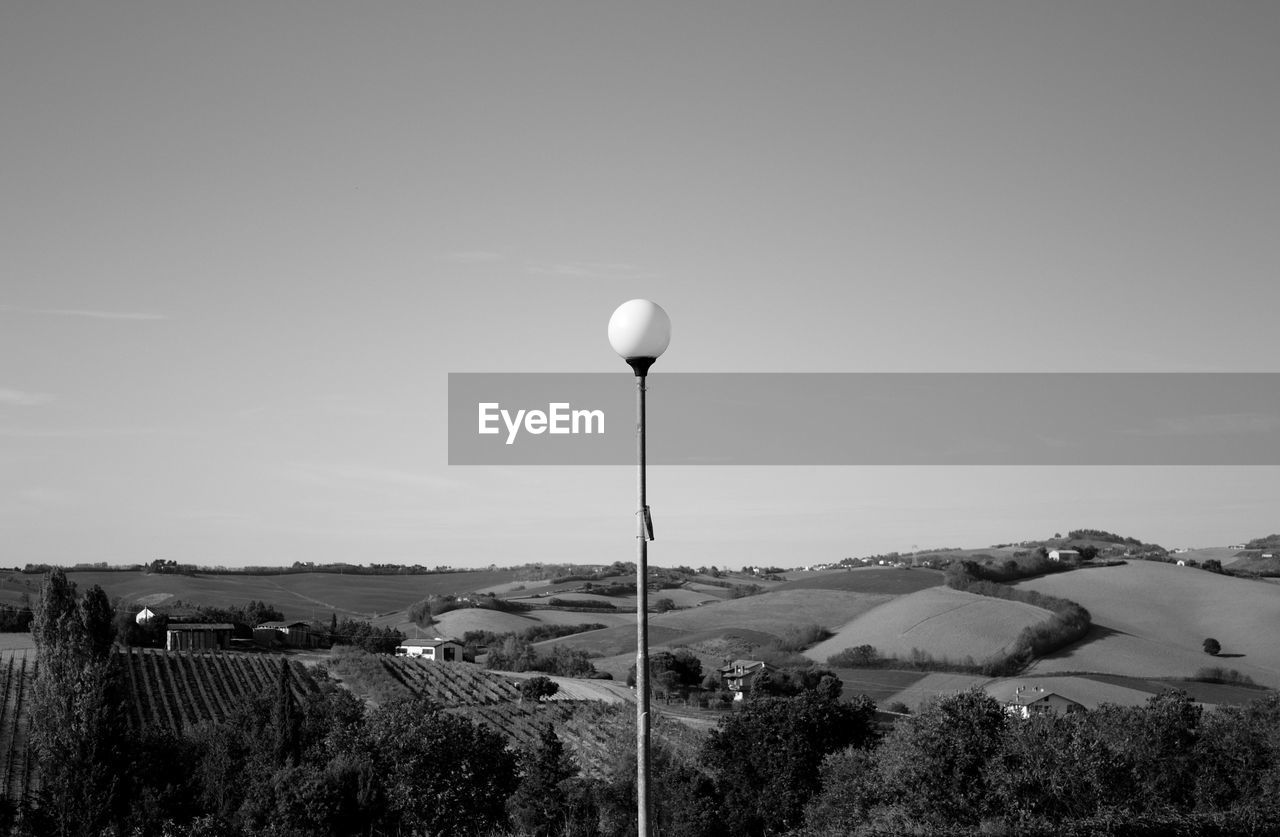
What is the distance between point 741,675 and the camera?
3455 inches

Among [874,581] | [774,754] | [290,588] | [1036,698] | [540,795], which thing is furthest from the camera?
[290,588]

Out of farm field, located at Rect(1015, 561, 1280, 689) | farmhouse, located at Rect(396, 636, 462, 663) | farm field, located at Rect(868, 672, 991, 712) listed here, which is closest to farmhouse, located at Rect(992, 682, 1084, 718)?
farm field, located at Rect(868, 672, 991, 712)

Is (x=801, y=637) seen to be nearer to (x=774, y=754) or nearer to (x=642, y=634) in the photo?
(x=774, y=754)

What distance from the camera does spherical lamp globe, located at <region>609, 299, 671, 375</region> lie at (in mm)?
9344

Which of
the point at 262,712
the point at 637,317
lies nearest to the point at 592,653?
the point at 262,712

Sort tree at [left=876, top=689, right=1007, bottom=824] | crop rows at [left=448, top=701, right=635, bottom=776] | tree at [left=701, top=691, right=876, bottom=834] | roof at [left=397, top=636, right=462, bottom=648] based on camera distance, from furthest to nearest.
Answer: roof at [left=397, top=636, right=462, bottom=648]
crop rows at [left=448, top=701, right=635, bottom=776]
tree at [left=701, top=691, right=876, bottom=834]
tree at [left=876, top=689, right=1007, bottom=824]

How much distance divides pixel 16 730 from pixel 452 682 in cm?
3610

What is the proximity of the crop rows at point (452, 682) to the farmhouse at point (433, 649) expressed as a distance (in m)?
5.96

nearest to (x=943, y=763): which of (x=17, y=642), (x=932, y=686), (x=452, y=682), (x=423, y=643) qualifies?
(x=932, y=686)

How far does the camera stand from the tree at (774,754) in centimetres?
4634

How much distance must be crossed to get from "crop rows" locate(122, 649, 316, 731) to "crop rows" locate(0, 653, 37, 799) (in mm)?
5412

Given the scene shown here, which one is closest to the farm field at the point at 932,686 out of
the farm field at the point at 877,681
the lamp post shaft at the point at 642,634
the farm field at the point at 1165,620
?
the farm field at the point at 877,681

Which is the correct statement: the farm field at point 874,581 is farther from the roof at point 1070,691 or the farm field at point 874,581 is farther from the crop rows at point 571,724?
the crop rows at point 571,724

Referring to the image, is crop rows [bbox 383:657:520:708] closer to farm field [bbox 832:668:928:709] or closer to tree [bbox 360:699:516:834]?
farm field [bbox 832:668:928:709]
